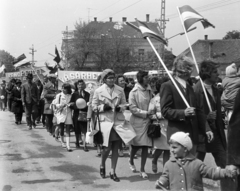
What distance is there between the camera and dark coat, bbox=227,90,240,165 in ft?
10.7

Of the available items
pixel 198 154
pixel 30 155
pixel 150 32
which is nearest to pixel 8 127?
pixel 30 155

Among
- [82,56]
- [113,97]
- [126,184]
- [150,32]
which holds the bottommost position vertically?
[126,184]

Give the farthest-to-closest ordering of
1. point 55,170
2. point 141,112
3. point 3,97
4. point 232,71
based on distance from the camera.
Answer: point 3,97 → point 232,71 → point 55,170 → point 141,112

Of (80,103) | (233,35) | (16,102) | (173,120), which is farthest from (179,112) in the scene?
(233,35)

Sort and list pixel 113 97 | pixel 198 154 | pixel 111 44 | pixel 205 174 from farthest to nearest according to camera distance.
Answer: pixel 111 44 < pixel 113 97 < pixel 198 154 < pixel 205 174

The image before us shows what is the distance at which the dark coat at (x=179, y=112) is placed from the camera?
4.91 meters

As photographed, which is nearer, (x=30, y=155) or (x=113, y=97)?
(x=113, y=97)

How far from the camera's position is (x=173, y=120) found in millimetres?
4965

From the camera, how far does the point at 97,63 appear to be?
56.2m

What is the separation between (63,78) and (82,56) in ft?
138

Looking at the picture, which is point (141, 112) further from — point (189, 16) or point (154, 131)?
point (189, 16)

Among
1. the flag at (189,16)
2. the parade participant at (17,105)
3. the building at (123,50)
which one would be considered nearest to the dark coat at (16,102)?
the parade participant at (17,105)

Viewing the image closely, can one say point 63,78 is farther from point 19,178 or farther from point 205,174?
point 205,174

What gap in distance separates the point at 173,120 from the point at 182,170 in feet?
4.15
